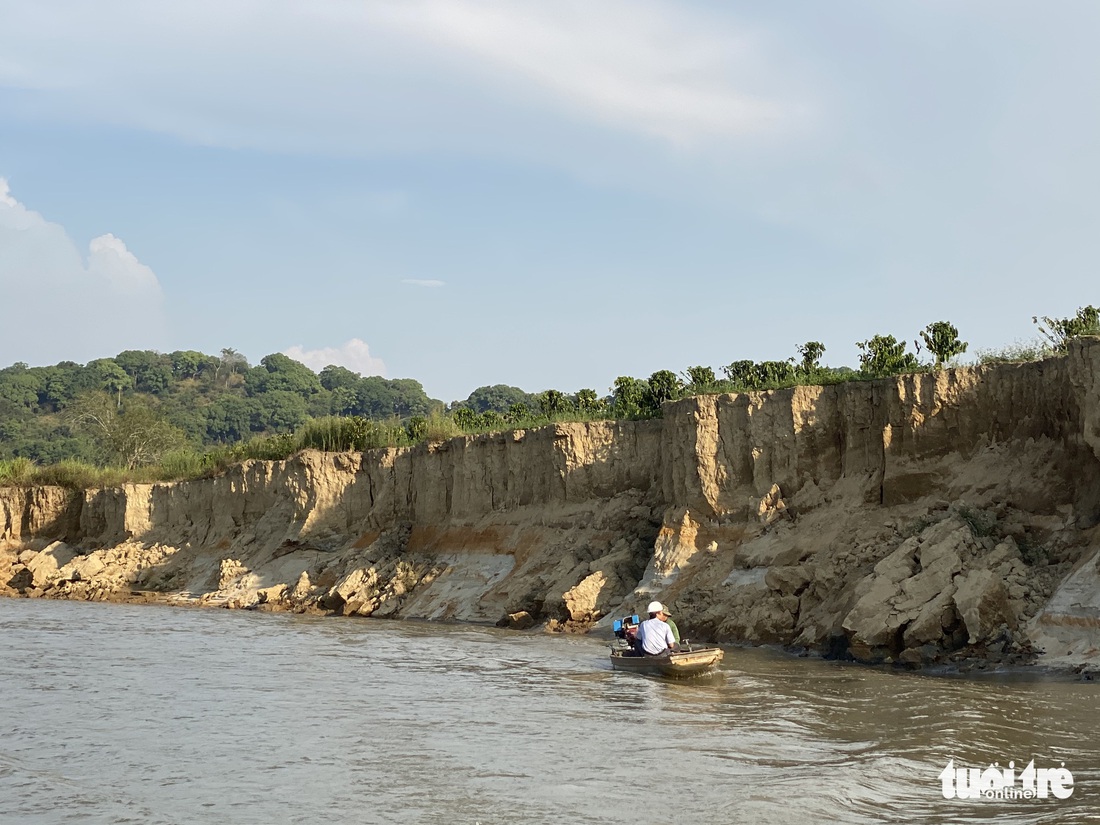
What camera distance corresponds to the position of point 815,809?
835 cm

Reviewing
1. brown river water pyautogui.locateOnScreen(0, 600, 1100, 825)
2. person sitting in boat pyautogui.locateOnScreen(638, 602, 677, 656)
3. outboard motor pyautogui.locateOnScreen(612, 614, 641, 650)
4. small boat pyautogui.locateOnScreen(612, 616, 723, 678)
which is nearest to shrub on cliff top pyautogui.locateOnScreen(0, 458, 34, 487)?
brown river water pyautogui.locateOnScreen(0, 600, 1100, 825)

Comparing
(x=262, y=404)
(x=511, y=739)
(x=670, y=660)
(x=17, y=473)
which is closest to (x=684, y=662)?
(x=670, y=660)

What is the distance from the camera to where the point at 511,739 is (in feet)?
36.6

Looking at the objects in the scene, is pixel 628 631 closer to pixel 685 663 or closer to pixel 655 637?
pixel 655 637

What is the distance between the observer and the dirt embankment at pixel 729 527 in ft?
52.2

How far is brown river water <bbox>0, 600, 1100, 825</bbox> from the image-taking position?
28.3ft

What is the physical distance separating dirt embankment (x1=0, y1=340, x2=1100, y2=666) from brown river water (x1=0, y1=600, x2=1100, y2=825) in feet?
4.89

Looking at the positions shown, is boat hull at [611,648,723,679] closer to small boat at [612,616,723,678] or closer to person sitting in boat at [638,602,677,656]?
small boat at [612,616,723,678]

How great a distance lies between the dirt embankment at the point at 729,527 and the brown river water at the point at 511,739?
1489 millimetres

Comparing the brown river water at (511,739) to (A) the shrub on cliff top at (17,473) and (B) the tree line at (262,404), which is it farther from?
(A) the shrub on cliff top at (17,473)

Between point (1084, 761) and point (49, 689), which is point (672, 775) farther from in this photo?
point (49, 689)

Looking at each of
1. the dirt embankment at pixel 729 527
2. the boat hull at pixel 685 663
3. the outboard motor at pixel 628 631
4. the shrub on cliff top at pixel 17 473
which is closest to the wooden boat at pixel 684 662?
the boat hull at pixel 685 663

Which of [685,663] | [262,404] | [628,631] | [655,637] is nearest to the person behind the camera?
[685,663]

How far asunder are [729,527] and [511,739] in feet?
33.3
